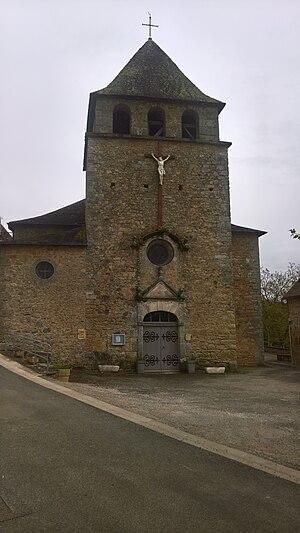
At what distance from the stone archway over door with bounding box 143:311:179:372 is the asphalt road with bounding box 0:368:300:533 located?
1043 centimetres

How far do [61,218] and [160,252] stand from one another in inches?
249

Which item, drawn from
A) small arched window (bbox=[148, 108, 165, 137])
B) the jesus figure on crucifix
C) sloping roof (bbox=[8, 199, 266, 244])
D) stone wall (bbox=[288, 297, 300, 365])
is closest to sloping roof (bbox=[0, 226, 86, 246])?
sloping roof (bbox=[8, 199, 266, 244])

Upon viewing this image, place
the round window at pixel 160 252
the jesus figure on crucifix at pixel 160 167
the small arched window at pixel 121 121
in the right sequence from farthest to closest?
the small arched window at pixel 121 121, the jesus figure on crucifix at pixel 160 167, the round window at pixel 160 252

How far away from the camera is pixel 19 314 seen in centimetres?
1594

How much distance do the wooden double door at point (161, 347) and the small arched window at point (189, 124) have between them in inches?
338

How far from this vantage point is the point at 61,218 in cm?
2134

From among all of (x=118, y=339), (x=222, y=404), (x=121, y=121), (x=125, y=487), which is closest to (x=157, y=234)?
(x=118, y=339)

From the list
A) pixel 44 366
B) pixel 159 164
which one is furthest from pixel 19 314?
pixel 159 164

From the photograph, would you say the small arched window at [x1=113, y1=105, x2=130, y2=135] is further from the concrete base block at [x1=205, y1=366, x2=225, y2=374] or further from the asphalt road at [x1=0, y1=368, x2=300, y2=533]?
the asphalt road at [x1=0, y1=368, x2=300, y2=533]

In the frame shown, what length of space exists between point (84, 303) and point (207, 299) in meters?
4.86

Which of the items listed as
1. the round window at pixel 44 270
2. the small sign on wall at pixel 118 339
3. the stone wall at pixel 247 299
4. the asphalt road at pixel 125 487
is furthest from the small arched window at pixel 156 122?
the asphalt road at pixel 125 487

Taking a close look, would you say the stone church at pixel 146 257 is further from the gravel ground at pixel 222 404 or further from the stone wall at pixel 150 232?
the gravel ground at pixel 222 404

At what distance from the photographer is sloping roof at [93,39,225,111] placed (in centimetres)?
1888

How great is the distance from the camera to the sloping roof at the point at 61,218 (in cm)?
2000
